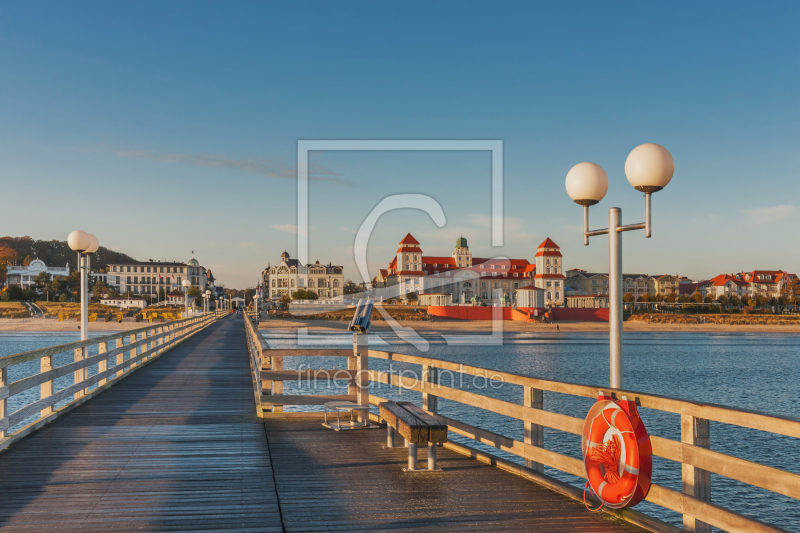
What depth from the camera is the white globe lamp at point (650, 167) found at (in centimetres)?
531

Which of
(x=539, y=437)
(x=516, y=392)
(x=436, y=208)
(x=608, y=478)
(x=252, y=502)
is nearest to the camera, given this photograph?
(x=608, y=478)

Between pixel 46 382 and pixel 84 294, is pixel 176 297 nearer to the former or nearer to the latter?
pixel 84 294

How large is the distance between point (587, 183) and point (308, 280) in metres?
167

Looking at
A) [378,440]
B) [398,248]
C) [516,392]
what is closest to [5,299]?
[398,248]

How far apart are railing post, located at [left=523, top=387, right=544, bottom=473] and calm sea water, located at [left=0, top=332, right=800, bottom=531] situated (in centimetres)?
229

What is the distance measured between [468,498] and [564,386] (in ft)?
4.27

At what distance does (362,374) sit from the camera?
935cm

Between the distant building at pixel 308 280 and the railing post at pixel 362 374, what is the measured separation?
155844 mm

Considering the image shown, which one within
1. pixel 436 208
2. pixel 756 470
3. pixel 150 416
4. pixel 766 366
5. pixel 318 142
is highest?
pixel 318 142

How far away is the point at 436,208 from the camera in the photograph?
2064 cm

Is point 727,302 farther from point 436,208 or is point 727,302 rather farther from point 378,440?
point 378,440

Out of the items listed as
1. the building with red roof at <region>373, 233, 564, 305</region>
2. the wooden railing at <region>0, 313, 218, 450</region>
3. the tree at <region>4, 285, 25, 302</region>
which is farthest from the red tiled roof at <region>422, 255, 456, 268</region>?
the wooden railing at <region>0, 313, 218, 450</region>

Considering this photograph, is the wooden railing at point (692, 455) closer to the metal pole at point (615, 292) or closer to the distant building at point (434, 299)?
the metal pole at point (615, 292)

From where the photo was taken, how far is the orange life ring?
4.51 m
